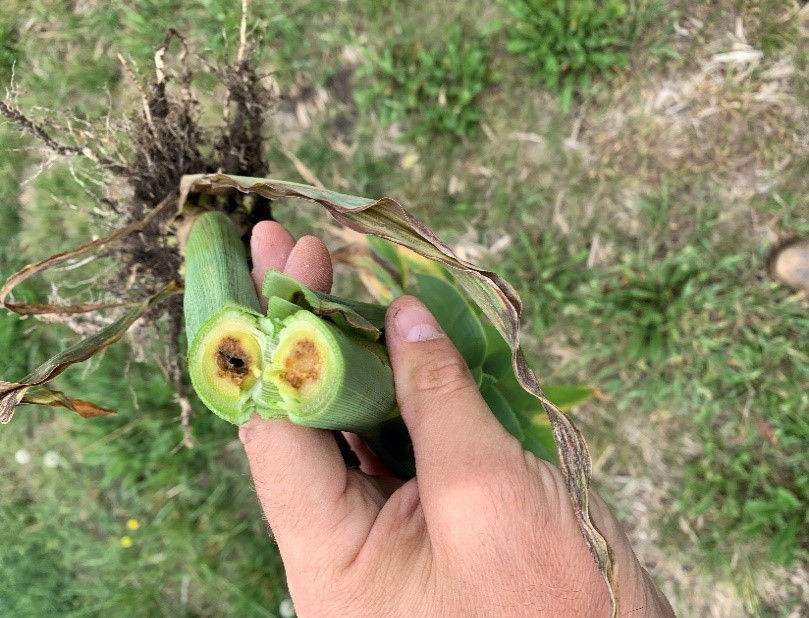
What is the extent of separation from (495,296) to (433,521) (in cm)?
41

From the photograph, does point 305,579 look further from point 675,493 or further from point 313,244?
point 675,493

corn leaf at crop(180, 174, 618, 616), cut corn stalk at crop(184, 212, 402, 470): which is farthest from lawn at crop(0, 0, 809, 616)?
cut corn stalk at crop(184, 212, 402, 470)

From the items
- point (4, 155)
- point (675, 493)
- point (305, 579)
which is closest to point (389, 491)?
point (305, 579)

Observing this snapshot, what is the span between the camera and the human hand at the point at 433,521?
3.58 ft

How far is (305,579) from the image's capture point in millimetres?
1133

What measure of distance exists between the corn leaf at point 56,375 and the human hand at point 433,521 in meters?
0.36

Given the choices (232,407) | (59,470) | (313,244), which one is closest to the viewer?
→ (232,407)

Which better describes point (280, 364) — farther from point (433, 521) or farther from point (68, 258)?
point (68, 258)

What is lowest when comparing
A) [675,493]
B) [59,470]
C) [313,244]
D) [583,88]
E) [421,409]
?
[59,470]

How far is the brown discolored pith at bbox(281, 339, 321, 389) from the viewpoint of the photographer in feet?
2.99

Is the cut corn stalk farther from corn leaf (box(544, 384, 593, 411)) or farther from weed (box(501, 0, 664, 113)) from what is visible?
weed (box(501, 0, 664, 113))

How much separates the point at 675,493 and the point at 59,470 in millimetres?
2405

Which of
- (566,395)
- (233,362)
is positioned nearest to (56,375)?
(233,362)

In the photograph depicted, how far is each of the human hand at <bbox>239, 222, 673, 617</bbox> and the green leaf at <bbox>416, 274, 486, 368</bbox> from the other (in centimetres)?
25
